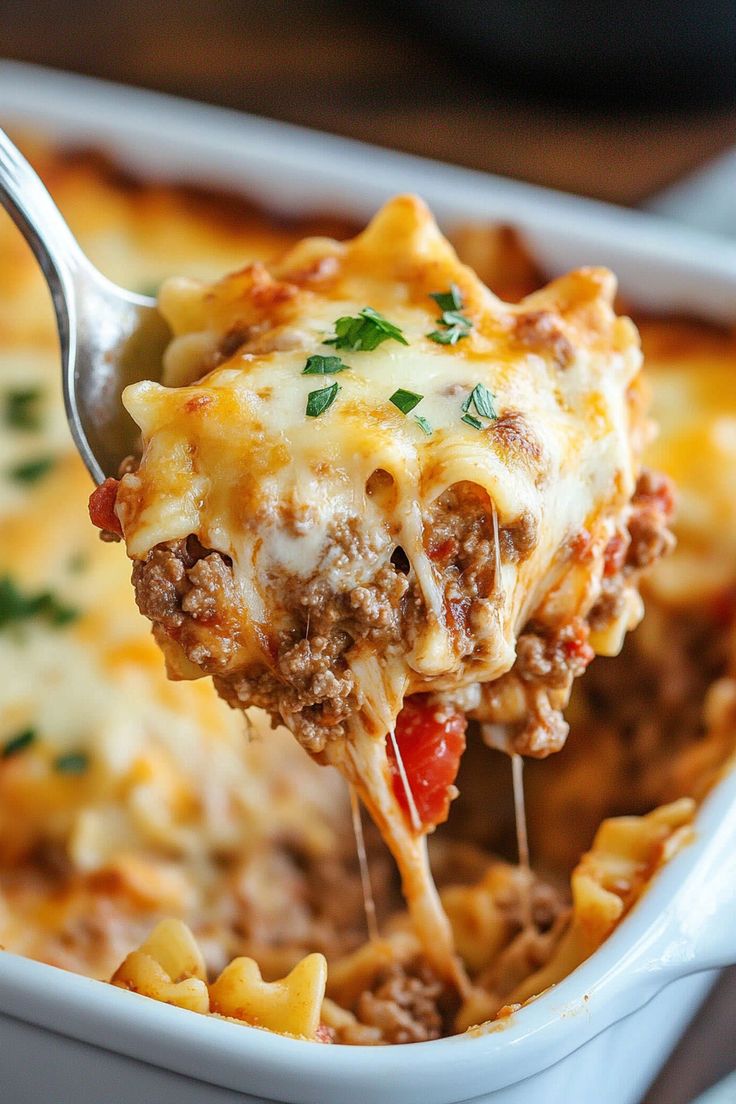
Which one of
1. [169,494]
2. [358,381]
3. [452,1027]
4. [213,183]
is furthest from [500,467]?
[213,183]

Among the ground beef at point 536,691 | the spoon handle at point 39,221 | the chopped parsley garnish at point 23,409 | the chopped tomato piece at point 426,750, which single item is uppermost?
the spoon handle at point 39,221

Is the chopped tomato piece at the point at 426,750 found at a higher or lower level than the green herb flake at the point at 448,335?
lower

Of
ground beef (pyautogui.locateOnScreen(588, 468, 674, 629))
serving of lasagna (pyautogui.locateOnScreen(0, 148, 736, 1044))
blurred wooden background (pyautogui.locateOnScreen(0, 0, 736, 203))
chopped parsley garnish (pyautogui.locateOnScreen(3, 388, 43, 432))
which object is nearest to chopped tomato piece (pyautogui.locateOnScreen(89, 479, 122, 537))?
serving of lasagna (pyautogui.locateOnScreen(0, 148, 736, 1044))

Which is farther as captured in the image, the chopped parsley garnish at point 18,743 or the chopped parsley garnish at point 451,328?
the chopped parsley garnish at point 18,743

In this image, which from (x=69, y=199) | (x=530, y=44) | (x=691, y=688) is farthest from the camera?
(x=530, y=44)

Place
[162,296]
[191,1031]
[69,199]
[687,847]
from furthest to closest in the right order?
[69,199] → [162,296] → [687,847] → [191,1031]

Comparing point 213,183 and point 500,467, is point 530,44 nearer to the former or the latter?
point 213,183

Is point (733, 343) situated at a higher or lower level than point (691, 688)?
higher

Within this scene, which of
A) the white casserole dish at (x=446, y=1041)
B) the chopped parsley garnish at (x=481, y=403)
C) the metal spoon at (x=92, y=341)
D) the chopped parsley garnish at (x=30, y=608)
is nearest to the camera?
the white casserole dish at (x=446, y=1041)

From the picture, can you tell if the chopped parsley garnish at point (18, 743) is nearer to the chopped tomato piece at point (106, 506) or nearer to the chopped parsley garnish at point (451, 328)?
the chopped tomato piece at point (106, 506)

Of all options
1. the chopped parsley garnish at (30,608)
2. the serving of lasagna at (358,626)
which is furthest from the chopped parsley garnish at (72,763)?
the chopped parsley garnish at (30,608)
